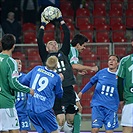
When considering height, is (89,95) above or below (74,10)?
below

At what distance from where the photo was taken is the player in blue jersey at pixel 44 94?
11.0 m

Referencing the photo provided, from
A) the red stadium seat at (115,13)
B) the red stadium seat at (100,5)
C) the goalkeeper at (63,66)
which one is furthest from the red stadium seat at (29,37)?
the goalkeeper at (63,66)

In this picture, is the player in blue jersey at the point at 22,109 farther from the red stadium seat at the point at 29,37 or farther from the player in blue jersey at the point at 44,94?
the red stadium seat at the point at 29,37

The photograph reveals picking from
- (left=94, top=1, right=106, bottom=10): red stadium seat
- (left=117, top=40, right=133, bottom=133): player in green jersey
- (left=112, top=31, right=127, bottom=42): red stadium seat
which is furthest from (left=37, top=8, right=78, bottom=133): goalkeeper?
(left=94, top=1, right=106, bottom=10): red stadium seat

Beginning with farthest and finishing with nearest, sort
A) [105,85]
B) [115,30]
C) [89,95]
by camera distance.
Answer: [115,30] → [89,95] → [105,85]

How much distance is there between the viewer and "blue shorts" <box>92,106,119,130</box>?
44.1 feet

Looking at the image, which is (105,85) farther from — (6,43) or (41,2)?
(41,2)

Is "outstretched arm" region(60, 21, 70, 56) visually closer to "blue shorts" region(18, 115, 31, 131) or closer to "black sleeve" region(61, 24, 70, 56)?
"black sleeve" region(61, 24, 70, 56)

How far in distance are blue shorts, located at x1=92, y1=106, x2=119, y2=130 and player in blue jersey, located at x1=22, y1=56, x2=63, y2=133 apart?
2437 millimetres

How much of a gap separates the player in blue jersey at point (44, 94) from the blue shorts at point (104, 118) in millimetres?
2437

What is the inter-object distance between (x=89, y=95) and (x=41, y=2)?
14.0ft

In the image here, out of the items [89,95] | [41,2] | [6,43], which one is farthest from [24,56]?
[6,43]

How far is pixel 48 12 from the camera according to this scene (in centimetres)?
1219

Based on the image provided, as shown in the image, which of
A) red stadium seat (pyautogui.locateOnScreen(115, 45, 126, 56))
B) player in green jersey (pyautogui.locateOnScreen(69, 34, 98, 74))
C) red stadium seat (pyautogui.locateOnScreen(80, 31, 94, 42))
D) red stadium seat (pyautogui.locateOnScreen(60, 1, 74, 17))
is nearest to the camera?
player in green jersey (pyautogui.locateOnScreen(69, 34, 98, 74))
